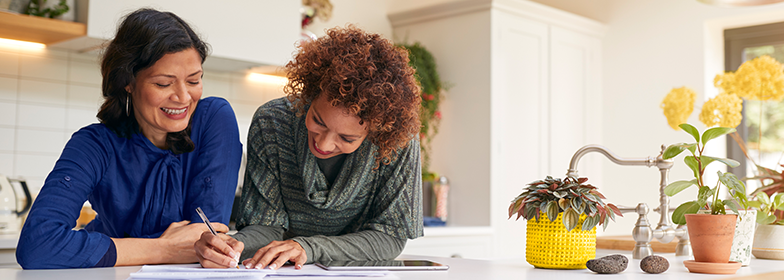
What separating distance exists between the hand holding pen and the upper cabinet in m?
1.69

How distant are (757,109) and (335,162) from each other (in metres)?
3.16

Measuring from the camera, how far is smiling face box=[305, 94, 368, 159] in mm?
1297

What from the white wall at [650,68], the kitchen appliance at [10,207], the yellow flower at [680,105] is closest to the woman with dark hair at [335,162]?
the yellow flower at [680,105]

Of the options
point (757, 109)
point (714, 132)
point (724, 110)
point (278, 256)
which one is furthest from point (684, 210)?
point (757, 109)

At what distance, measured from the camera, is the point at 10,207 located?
94.3 inches

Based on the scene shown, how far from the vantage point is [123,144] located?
149 cm

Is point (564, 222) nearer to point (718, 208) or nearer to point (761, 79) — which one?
point (718, 208)

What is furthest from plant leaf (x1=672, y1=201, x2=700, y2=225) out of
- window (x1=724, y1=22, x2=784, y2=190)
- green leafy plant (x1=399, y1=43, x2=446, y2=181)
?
window (x1=724, y1=22, x2=784, y2=190)

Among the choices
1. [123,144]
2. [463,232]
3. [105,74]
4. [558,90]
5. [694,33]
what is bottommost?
[463,232]

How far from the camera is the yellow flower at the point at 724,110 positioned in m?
1.91

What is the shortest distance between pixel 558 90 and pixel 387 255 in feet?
9.26

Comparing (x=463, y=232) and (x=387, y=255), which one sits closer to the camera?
(x=387, y=255)

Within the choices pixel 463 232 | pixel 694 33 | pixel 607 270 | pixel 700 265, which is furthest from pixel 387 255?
pixel 694 33

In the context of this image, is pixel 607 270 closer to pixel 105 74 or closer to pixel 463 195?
pixel 105 74
